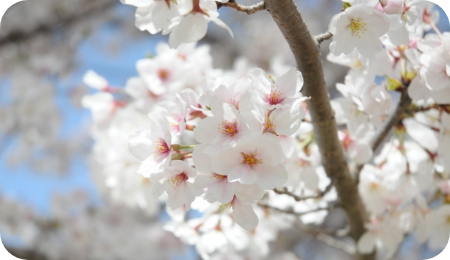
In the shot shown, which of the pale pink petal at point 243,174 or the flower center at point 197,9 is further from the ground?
the flower center at point 197,9

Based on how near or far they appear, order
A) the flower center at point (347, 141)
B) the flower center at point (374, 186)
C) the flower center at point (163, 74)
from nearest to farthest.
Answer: the flower center at point (347, 141)
the flower center at point (374, 186)
the flower center at point (163, 74)

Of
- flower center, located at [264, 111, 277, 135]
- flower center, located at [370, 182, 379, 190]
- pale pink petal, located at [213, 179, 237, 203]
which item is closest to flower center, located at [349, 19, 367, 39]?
flower center, located at [264, 111, 277, 135]

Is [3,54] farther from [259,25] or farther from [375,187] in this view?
[259,25]

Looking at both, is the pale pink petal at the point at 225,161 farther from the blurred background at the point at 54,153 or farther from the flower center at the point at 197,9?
the blurred background at the point at 54,153

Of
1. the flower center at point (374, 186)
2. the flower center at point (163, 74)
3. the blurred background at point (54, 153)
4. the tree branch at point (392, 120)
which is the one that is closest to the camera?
the tree branch at point (392, 120)

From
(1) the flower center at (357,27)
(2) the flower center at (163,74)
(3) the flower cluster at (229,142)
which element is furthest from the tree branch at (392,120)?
(2) the flower center at (163,74)

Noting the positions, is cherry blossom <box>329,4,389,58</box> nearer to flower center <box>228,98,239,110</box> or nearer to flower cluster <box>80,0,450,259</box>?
flower cluster <box>80,0,450,259</box>

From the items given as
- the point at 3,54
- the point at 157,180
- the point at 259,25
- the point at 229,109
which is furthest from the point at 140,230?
the point at 259,25

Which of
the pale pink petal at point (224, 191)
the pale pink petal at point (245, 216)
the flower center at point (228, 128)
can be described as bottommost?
the pale pink petal at point (245, 216)
